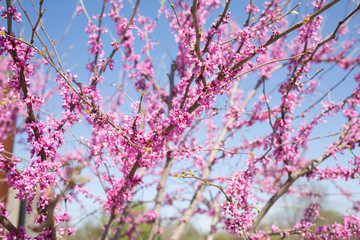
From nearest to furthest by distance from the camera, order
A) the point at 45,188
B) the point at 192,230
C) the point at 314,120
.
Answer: the point at 45,188, the point at 314,120, the point at 192,230

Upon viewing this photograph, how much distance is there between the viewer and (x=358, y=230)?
191 inches

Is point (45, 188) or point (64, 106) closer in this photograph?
point (45, 188)

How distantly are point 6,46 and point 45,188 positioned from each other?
151 centimetres

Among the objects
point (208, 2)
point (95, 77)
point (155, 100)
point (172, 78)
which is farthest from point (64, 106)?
point (208, 2)

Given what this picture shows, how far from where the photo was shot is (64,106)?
3479 mm

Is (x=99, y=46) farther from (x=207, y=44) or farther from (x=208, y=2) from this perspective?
(x=208, y=2)

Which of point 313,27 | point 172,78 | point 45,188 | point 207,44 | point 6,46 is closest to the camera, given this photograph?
point 6,46

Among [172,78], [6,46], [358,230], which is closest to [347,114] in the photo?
[358,230]

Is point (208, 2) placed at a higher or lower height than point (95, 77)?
higher

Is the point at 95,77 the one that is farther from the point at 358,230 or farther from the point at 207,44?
the point at 358,230

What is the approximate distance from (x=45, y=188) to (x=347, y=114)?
547 centimetres

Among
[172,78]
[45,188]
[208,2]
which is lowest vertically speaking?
[45,188]

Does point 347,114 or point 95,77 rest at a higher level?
point 347,114

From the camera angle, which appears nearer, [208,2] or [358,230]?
[358,230]
